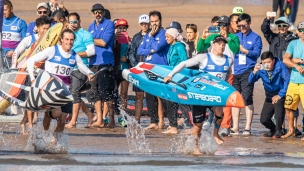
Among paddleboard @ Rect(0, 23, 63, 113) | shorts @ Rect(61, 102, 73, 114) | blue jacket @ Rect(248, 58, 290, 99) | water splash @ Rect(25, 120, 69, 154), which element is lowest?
water splash @ Rect(25, 120, 69, 154)

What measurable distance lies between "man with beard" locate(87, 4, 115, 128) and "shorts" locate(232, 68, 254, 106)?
85.7 inches

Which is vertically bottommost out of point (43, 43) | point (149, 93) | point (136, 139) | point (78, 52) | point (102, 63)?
point (136, 139)

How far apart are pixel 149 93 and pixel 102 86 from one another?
3.21 feet

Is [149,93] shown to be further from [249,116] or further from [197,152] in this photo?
[197,152]

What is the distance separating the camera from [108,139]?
1339 cm

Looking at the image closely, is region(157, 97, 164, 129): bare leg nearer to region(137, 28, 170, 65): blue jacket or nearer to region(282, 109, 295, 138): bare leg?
region(137, 28, 170, 65): blue jacket

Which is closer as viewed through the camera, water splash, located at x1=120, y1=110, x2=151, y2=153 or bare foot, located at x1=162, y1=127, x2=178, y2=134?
water splash, located at x1=120, y1=110, x2=151, y2=153

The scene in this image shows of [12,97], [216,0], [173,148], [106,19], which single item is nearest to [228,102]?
[173,148]

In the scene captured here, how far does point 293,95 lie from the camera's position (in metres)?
14.1

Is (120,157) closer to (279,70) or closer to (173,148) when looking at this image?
(173,148)

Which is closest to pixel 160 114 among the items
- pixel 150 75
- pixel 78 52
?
pixel 150 75

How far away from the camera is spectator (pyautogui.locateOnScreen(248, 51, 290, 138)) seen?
14062mm

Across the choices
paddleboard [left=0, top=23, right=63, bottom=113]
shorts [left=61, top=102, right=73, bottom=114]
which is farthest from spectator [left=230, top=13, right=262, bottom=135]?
shorts [left=61, top=102, right=73, bottom=114]

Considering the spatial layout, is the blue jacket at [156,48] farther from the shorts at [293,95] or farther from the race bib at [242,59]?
the shorts at [293,95]
